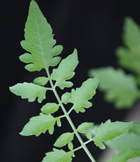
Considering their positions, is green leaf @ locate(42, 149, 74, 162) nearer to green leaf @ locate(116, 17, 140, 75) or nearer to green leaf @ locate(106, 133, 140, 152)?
green leaf @ locate(106, 133, 140, 152)

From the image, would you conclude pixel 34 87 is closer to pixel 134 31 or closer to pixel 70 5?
pixel 134 31

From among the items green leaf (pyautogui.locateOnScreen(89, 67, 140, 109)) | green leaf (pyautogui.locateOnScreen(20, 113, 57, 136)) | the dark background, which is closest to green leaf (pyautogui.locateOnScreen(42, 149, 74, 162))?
green leaf (pyautogui.locateOnScreen(20, 113, 57, 136))

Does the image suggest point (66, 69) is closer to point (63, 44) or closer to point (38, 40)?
point (38, 40)

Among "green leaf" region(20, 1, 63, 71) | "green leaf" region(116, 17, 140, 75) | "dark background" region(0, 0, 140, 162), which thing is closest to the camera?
"green leaf" region(20, 1, 63, 71)

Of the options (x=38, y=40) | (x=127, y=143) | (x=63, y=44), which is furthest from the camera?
(x=63, y=44)

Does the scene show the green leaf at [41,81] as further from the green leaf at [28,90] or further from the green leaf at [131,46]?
the green leaf at [131,46]

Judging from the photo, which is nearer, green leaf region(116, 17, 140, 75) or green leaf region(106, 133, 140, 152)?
green leaf region(106, 133, 140, 152)

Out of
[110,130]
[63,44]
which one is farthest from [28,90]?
[63,44]
